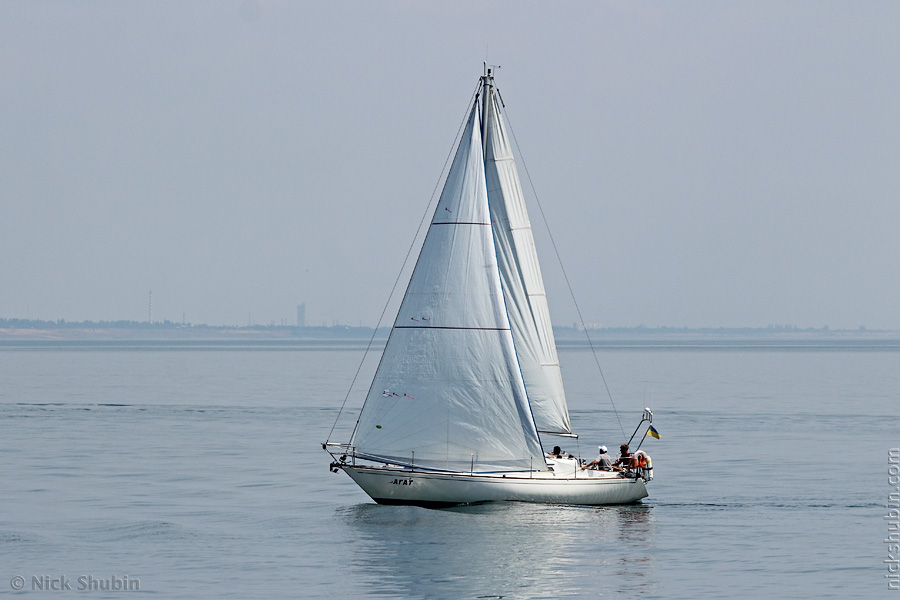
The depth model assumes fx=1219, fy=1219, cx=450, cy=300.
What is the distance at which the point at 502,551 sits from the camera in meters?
32.4

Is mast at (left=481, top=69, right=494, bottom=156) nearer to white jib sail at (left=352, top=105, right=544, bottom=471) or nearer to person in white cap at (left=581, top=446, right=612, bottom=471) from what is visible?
white jib sail at (left=352, top=105, right=544, bottom=471)

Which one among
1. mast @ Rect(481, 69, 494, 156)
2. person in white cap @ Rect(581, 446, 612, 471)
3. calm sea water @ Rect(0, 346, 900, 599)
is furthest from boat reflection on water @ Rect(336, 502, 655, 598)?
mast @ Rect(481, 69, 494, 156)

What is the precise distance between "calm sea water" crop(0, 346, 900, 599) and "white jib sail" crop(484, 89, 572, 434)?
3789 millimetres

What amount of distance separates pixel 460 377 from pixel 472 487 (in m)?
3.32

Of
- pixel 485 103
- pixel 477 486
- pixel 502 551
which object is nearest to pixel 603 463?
pixel 477 486

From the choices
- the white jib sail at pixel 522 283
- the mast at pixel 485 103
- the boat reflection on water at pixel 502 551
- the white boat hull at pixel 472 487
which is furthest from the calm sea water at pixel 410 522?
the mast at pixel 485 103

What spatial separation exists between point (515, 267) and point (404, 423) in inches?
243

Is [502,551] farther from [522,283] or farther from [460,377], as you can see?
[522,283]

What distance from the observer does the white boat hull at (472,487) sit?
1437 inches

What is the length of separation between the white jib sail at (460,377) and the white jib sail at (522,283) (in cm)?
156

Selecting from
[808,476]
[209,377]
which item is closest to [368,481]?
[808,476]

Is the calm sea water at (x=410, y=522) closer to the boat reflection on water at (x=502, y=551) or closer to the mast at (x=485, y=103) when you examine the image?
the boat reflection on water at (x=502, y=551)

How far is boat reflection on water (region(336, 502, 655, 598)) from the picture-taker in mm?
28797

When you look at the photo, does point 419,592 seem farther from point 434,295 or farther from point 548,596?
point 434,295
